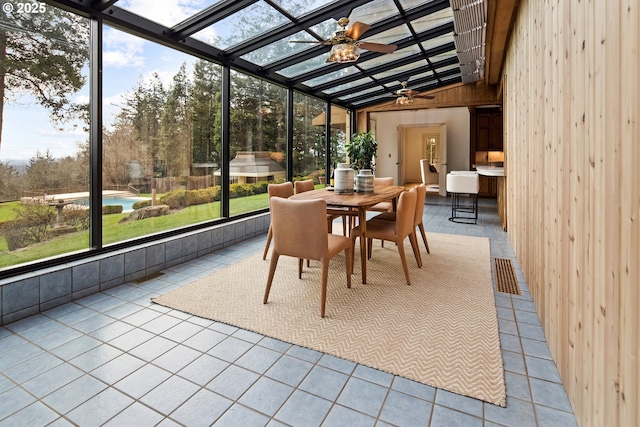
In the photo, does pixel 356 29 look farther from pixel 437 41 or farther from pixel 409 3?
pixel 437 41

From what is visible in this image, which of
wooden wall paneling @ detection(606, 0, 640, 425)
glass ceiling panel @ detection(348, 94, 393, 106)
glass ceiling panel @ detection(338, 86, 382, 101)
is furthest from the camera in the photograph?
glass ceiling panel @ detection(348, 94, 393, 106)

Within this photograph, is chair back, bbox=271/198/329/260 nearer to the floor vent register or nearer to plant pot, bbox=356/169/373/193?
plant pot, bbox=356/169/373/193

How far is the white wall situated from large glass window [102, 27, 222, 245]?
279 inches

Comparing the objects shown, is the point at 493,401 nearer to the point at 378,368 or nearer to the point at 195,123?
the point at 378,368

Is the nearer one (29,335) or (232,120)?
(29,335)

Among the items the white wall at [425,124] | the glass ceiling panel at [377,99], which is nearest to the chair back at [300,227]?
the glass ceiling panel at [377,99]

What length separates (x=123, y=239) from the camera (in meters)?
3.23

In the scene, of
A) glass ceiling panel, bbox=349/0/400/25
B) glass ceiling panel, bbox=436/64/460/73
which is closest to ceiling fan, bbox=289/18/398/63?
glass ceiling panel, bbox=349/0/400/25

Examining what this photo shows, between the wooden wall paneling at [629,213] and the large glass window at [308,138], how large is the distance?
5178 mm

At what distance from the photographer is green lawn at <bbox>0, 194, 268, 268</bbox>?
2.46m

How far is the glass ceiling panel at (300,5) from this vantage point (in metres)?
3.51

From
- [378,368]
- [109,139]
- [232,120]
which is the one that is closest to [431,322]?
[378,368]

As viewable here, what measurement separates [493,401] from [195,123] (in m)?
3.76

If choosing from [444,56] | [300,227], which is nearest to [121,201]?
[300,227]
